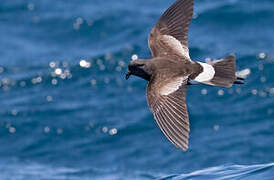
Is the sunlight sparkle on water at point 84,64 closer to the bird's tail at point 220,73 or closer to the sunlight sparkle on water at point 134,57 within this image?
the sunlight sparkle on water at point 134,57

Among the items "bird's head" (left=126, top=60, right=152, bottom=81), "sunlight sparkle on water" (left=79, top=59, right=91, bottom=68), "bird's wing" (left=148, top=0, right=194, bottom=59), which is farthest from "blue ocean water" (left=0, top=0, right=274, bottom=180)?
"bird's wing" (left=148, top=0, right=194, bottom=59)

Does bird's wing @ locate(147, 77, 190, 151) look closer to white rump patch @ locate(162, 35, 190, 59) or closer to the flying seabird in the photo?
the flying seabird

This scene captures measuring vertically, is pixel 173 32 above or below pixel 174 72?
above

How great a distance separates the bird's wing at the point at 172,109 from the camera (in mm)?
5652

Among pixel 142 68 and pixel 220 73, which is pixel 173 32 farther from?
pixel 220 73

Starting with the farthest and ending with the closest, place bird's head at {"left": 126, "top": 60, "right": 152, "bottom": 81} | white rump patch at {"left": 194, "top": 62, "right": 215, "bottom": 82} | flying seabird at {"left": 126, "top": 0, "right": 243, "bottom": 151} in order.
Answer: bird's head at {"left": 126, "top": 60, "right": 152, "bottom": 81}
white rump patch at {"left": 194, "top": 62, "right": 215, "bottom": 82}
flying seabird at {"left": 126, "top": 0, "right": 243, "bottom": 151}

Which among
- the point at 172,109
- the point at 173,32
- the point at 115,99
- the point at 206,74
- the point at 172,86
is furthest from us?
the point at 115,99

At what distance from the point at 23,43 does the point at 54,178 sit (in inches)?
148

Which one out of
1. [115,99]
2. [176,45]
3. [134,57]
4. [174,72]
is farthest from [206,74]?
[134,57]

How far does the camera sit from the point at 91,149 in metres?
9.07

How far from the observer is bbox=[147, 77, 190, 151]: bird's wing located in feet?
18.5

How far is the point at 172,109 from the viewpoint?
5961mm

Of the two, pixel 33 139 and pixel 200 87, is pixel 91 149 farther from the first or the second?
pixel 200 87

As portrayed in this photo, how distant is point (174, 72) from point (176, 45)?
741mm
